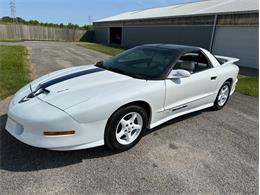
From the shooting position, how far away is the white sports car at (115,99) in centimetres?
253

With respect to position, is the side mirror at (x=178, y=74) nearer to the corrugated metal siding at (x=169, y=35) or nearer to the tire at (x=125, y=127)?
the tire at (x=125, y=127)

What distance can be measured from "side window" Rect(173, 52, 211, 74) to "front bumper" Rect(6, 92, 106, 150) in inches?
78.5

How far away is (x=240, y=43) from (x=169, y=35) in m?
6.71

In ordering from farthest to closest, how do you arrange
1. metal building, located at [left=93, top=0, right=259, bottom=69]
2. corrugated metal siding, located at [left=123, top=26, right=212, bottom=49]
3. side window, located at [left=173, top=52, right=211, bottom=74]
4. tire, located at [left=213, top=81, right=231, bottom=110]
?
corrugated metal siding, located at [left=123, top=26, right=212, bottom=49]
metal building, located at [left=93, top=0, right=259, bottom=69]
tire, located at [left=213, top=81, right=231, bottom=110]
side window, located at [left=173, top=52, right=211, bottom=74]

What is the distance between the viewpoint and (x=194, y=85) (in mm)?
3836

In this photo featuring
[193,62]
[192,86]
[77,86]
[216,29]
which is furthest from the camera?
[216,29]

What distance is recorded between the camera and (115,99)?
276 cm

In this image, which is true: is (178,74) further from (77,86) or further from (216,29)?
(216,29)

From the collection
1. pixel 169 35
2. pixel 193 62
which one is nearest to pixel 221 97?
pixel 193 62

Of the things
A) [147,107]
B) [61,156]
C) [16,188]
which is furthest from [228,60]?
[16,188]

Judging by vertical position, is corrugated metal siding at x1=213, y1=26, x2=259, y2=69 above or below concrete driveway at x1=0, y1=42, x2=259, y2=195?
above

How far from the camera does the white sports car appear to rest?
2.53m

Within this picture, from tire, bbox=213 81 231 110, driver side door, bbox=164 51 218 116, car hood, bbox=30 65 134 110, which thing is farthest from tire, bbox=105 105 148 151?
tire, bbox=213 81 231 110

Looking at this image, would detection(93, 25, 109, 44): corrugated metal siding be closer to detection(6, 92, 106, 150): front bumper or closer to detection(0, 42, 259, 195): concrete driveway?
detection(0, 42, 259, 195): concrete driveway
